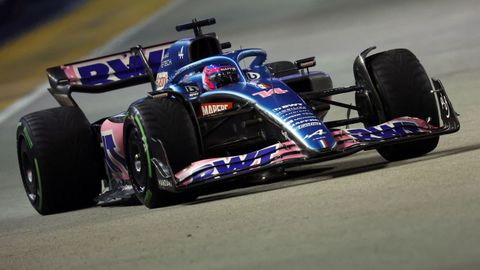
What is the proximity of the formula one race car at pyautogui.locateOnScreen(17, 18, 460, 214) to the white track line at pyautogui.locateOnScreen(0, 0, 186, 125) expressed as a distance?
8.75 meters

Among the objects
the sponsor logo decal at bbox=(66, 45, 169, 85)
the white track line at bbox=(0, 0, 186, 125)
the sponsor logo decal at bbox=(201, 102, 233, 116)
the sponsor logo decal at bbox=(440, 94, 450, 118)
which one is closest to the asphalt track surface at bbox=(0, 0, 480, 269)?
the sponsor logo decal at bbox=(440, 94, 450, 118)

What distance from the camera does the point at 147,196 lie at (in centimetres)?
992

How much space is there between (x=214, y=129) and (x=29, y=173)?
2350 mm

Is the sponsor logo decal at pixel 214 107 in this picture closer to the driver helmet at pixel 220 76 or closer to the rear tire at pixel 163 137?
the driver helmet at pixel 220 76

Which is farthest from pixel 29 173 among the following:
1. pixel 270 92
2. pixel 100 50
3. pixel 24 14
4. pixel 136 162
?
pixel 24 14

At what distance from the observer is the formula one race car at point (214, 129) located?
31.1 ft

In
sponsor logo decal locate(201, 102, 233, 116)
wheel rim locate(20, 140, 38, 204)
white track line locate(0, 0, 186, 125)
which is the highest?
sponsor logo decal locate(201, 102, 233, 116)

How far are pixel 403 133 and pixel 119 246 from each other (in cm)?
265

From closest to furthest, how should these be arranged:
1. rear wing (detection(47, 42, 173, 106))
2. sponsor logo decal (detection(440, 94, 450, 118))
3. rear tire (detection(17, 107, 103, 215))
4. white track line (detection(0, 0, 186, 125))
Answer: sponsor logo decal (detection(440, 94, 450, 118)) → rear tire (detection(17, 107, 103, 215)) → rear wing (detection(47, 42, 173, 106)) → white track line (detection(0, 0, 186, 125))

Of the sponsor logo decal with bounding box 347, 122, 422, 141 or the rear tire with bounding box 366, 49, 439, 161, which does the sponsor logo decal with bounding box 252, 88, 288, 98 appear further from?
the rear tire with bounding box 366, 49, 439, 161

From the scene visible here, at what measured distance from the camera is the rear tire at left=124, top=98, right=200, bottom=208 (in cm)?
960

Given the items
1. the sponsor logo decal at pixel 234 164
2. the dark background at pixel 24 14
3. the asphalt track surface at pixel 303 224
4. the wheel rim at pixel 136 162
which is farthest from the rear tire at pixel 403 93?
the dark background at pixel 24 14

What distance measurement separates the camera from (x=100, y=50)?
2445 centimetres

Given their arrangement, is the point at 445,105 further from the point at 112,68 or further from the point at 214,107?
the point at 112,68
